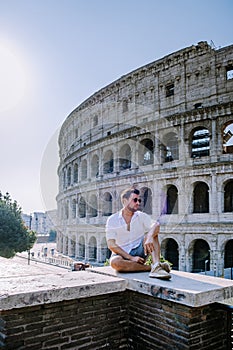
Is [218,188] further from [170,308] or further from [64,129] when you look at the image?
[64,129]

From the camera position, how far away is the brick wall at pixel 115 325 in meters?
2.55

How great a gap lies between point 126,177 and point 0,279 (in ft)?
72.7

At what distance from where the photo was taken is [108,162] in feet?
95.3

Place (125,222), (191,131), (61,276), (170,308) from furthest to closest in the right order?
(191,131), (125,222), (61,276), (170,308)

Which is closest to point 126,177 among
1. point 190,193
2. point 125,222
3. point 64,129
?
point 190,193

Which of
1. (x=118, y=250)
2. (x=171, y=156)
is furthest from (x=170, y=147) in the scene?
(x=118, y=250)

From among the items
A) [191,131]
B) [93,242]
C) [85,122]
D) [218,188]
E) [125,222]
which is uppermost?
[85,122]

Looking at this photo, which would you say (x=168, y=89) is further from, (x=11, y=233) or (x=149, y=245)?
(x=149, y=245)

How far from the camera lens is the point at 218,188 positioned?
20.6 m

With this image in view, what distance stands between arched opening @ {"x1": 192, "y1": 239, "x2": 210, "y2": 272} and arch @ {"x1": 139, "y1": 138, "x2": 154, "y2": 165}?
7.44 meters

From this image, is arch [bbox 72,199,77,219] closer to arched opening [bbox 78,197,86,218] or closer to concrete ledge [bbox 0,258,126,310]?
arched opening [bbox 78,197,86,218]

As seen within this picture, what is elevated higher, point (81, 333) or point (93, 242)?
point (81, 333)

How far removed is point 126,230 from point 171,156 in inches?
845

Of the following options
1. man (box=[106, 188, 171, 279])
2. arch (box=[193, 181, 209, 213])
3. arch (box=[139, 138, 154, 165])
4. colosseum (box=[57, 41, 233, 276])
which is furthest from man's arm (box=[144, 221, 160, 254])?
arch (box=[139, 138, 154, 165])
